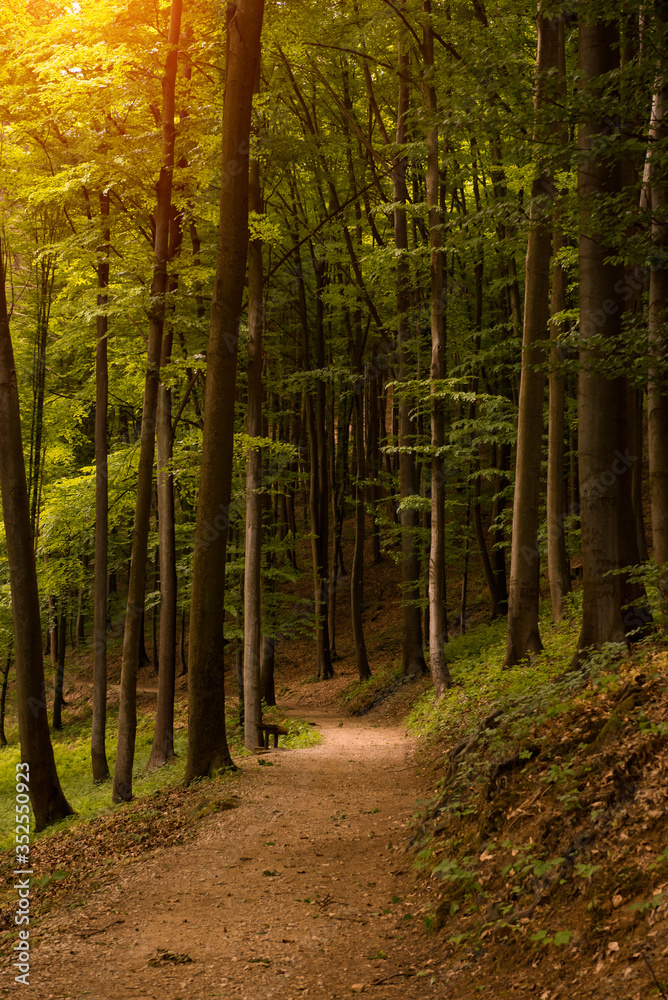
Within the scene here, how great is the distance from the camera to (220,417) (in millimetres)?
9203

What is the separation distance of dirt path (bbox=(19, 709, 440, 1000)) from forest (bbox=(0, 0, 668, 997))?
1.73 meters

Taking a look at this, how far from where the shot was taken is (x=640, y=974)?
302cm

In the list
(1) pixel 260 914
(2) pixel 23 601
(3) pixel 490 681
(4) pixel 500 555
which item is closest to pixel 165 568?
(2) pixel 23 601

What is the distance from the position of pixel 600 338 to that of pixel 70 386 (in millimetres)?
21355

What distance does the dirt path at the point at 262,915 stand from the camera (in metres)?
4.39

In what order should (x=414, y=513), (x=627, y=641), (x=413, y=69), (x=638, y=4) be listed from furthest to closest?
1. (x=414, y=513)
2. (x=413, y=69)
3. (x=627, y=641)
4. (x=638, y=4)

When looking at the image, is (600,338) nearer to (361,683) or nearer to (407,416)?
(407,416)

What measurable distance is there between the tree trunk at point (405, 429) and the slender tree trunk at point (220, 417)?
17.8 feet

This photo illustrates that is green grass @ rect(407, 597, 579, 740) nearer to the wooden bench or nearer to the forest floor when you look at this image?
the forest floor

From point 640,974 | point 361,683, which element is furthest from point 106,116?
point 361,683

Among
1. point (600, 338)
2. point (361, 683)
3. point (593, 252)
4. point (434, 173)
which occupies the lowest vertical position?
point (361, 683)

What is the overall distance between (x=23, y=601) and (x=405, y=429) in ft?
31.9

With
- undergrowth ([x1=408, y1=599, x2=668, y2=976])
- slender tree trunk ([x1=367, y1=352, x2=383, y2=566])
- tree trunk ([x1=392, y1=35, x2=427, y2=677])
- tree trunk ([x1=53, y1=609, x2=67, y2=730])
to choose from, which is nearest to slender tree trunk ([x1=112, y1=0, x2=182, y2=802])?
tree trunk ([x1=392, y1=35, x2=427, y2=677])

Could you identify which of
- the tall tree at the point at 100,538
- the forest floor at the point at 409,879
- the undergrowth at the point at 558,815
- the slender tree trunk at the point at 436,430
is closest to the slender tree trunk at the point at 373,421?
the slender tree trunk at the point at 436,430
